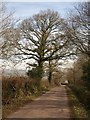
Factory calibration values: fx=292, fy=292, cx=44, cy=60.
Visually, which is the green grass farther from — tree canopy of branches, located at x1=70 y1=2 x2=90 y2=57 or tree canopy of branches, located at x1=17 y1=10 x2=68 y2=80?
tree canopy of branches, located at x1=17 y1=10 x2=68 y2=80

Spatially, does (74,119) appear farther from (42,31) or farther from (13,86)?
(42,31)

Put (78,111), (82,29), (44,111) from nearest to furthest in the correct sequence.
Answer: (44,111) < (78,111) < (82,29)

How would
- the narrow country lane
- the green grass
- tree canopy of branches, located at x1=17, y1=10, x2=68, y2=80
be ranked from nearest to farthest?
the narrow country lane, the green grass, tree canopy of branches, located at x1=17, y1=10, x2=68, y2=80

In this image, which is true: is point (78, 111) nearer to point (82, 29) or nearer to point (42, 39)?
point (82, 29)

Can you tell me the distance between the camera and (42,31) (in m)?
53.3

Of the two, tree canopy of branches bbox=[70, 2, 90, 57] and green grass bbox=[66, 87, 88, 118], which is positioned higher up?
tree canopy of branches bbox=[70, 2, 90, 57]

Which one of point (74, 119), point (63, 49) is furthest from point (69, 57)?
point (74, 119)

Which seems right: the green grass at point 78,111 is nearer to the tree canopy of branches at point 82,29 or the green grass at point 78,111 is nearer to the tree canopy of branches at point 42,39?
the tree canopy of branches at point 82,29

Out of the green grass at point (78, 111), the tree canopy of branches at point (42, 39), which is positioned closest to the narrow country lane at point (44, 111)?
the green grass at point (78, 111)

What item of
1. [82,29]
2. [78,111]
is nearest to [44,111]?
[78,111]

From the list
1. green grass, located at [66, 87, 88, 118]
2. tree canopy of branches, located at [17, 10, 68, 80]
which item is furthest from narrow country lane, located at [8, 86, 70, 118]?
tree canopy of branches, located at [17, 10, 68, 80]

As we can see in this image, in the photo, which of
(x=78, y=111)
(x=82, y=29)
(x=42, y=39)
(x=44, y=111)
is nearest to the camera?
(x=44, y=111)

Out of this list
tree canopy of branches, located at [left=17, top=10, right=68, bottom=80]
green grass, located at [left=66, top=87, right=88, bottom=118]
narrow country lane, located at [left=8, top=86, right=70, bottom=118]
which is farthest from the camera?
tree canopy of branches, located at [left=17, top=10, right=68, bottom=80]

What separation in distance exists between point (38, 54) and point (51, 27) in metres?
5.47
